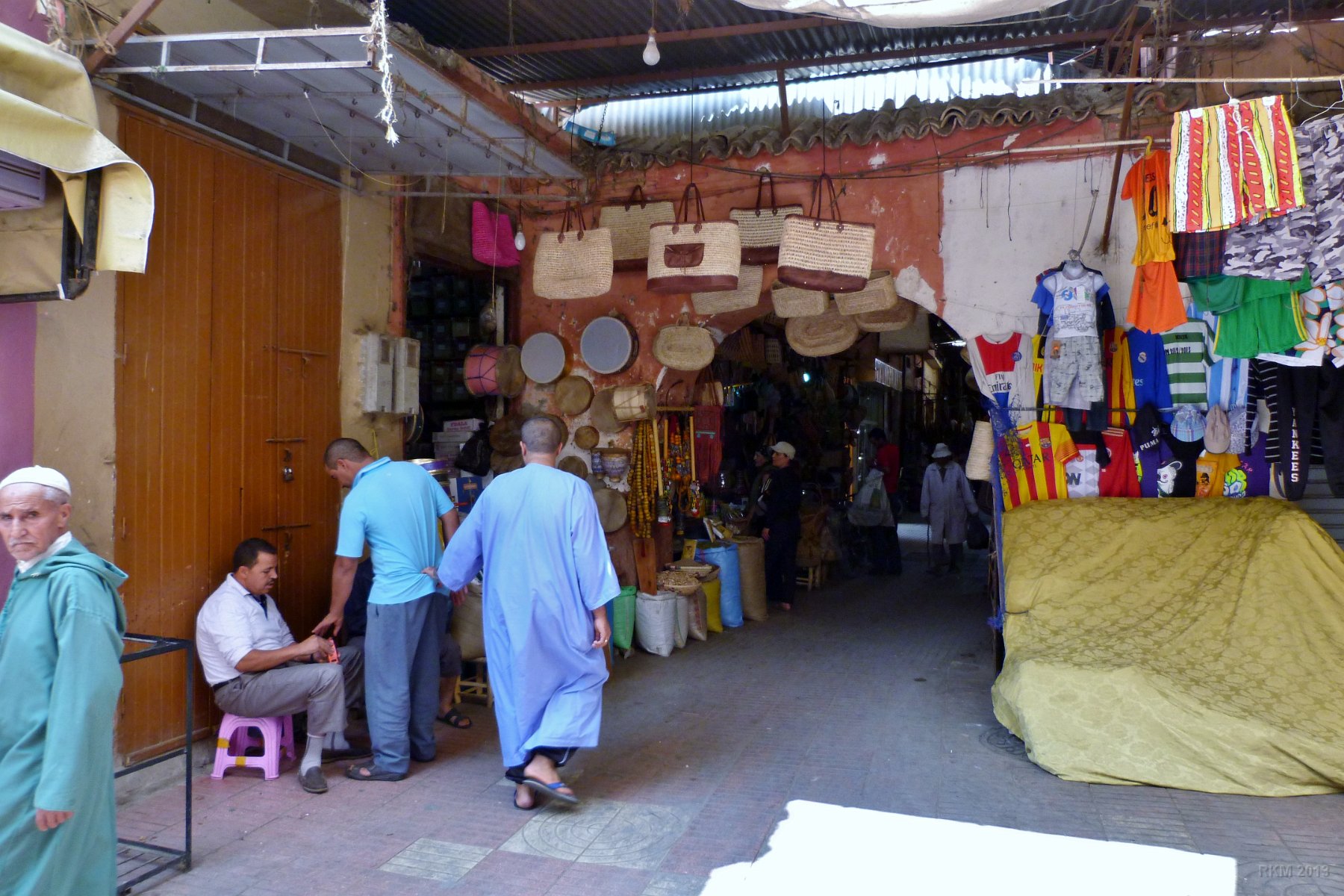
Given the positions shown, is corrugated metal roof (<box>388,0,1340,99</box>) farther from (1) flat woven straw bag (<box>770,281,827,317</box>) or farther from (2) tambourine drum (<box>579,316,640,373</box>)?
(2) tambourine drum (<box>579,316,640,373</box>)

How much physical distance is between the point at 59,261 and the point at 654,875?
10.4 feet

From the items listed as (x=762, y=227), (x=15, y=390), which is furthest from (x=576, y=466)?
(x=15, y=390)

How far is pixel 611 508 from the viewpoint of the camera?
709 centimetres

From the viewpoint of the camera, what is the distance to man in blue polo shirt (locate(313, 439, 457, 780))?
15.0ft

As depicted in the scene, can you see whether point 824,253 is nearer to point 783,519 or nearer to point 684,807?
point 684,807

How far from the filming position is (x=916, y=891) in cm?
346

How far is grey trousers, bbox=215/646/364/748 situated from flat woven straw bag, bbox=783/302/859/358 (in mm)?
4138

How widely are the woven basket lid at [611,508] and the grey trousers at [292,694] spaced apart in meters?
2.79

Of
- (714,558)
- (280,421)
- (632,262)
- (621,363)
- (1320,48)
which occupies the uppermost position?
(1320,48)

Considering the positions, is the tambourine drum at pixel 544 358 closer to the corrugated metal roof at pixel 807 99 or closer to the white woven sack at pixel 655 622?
the corrugated metal roof at pixel 807 99

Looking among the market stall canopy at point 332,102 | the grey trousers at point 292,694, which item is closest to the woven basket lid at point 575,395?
the market stall canopy at point 332,102

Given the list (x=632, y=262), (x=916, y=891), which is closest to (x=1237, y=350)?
(x=916, y=891)

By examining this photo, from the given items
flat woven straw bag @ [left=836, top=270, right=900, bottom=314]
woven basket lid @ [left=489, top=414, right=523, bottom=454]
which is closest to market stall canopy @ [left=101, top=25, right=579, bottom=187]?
woven basket lid @ [left=489, top=414, right=523, bottom=454]

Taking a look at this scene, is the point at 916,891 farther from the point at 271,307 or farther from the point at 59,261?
the point at 271,307
